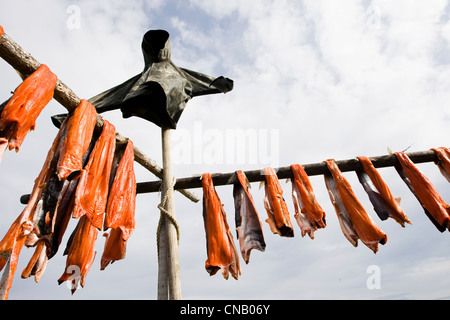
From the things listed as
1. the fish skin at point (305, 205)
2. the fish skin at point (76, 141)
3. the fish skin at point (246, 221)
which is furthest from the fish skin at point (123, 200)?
the fish skin at point (305, 205)

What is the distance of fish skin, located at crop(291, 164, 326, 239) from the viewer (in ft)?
14.8

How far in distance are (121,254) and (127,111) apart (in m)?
2.23

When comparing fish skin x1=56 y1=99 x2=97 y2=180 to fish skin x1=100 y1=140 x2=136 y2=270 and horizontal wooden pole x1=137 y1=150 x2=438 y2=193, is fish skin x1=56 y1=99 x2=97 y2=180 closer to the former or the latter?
fish skin x1=100 y1=140 x2=136 y2=270

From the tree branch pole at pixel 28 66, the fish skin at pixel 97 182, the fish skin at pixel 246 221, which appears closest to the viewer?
the tree branch pole at pixel 28 66

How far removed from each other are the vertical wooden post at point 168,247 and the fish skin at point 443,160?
15.4 ft

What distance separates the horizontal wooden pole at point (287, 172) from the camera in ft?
16.2

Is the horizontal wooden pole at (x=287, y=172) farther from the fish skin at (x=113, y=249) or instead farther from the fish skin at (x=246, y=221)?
the fish skin at (x=113, y=249)

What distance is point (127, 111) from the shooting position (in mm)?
4633

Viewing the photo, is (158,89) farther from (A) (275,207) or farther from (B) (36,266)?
(B) (36,266)

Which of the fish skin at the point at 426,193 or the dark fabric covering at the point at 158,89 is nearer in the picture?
the fish skin at the point at 426,193
